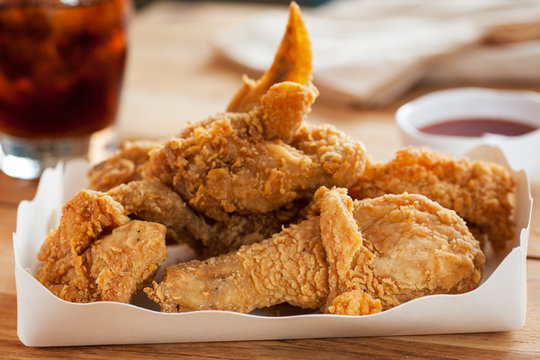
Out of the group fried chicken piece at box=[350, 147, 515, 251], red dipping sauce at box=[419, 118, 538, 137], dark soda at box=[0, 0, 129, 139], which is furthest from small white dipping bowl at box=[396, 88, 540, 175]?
dark soda at box=[0, 0, 129, 139]

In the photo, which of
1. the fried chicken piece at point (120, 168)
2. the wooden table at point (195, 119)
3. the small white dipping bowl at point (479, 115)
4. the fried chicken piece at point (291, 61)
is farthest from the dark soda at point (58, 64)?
the small white dipping bowl at point (479, 115)

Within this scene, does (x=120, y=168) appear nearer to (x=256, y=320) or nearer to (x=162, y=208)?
(x=162, y=208)

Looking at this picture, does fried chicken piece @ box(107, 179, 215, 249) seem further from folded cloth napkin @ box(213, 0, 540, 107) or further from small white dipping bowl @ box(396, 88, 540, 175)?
folded cloth napkin @ box(213, 0, 540, 107)

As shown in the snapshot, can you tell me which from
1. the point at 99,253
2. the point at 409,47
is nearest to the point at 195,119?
the point at 409,47

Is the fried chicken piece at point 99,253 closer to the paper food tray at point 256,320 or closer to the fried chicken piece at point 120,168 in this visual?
the paper food tray at point 256,320

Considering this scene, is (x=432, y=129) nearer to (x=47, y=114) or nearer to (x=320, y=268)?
(x=320, y=268)

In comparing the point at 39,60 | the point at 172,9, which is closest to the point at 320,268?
the point at 39,60
